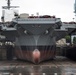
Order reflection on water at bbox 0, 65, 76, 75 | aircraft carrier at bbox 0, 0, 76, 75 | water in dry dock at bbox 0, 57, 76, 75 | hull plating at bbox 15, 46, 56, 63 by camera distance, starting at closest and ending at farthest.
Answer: reflection on water at bbox 0, 65, 76, 75, water in dry dock at bbox 0, 57, 76, 75, hull plating at bbox 15, 46, 56, 63, aircraft carrier at bbox 0, 0, 76, 75

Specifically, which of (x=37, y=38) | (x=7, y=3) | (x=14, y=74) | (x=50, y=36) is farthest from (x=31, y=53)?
(x=7, y=3)

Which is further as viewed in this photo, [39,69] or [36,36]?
[36,36]

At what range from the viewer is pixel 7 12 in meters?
49.2

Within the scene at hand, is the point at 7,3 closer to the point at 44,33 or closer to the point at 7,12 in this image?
the point at 7,12

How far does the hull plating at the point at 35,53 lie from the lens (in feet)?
113

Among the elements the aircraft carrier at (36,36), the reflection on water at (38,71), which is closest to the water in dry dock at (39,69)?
the reflection on water at (38,71)

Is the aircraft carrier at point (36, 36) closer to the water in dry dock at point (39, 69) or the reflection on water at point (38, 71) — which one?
the water in dry dock at point (39, 69)

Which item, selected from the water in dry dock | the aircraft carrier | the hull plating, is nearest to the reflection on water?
the water in dry dock

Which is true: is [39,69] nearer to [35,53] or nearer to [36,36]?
[35,53]

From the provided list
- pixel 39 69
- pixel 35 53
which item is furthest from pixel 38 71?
pixel 35 53

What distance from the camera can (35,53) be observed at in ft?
114

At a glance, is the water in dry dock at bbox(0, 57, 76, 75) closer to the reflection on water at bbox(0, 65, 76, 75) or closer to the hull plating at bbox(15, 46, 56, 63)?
the reflection on water at bbox(0, 65, 76, 75)

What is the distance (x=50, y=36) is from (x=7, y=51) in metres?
13.8

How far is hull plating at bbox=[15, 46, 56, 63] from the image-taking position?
3453 cm
